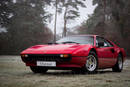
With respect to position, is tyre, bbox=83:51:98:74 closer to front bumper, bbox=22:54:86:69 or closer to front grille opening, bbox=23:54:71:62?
front bumper, bbox=22:54:86:69

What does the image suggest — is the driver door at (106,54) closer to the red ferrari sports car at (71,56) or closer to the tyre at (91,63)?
the red ferrari sports car at (71,56)

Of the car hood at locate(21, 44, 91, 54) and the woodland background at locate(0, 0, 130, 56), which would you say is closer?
the car hood at locate(21, 44, 91, 54)

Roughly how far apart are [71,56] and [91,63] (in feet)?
3.55

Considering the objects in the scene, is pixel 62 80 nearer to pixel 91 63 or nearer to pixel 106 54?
pixel 91 63

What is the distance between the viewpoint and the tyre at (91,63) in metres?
6.67

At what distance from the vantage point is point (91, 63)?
688 centimetres

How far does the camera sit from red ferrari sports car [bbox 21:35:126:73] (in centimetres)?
612

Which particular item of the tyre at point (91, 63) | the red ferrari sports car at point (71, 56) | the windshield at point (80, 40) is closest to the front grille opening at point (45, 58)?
the red ferrari sports car at point (71, 56)

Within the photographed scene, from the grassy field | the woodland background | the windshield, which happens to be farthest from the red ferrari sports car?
the woodland background

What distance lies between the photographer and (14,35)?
4022 centimetres

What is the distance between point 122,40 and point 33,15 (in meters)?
17.7

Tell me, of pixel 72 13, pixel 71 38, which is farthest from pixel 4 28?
pixel 71 38

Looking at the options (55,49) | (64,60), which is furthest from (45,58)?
(64,60)

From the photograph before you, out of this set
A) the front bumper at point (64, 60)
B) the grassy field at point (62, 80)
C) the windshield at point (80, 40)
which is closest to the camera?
the grassy field at point (62, 80)
